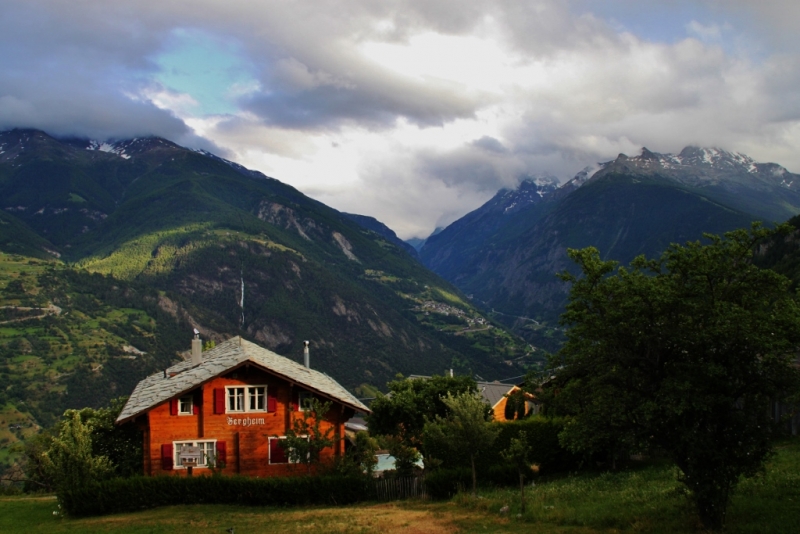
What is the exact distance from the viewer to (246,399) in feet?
138

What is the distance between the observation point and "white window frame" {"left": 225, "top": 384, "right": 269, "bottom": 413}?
137 ft

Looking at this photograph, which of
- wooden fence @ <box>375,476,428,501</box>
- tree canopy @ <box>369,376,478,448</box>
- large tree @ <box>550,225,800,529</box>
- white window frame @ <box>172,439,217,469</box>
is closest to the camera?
large tree @ <box>550,225,800,529</box>

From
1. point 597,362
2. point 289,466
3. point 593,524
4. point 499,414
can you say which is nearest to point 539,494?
point 593,524

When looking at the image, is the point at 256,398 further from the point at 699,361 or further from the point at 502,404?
the point at 502,404

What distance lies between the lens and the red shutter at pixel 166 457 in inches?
1597

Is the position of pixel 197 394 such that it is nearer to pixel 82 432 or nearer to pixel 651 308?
pixel 82 432

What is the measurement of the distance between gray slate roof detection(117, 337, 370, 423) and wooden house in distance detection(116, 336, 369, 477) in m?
0.08

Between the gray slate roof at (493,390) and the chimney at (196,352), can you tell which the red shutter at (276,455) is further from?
the gray slate roof at (493,390)

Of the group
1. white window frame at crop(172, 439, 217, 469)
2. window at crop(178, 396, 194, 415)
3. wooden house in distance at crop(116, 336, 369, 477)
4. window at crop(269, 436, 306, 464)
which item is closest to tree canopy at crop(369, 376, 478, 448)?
wooden house in distance at crop(116, 336, 369, 477)

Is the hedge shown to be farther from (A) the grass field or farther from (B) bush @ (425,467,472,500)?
(B) bush @ (425,467,472,500)

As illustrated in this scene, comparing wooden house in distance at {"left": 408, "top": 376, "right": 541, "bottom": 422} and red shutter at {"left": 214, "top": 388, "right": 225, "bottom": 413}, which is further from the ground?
red shutter at {"left": 214, "top": 388, "right": 225, "bottom": 413}

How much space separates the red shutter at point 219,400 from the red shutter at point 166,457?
3261 millimetres

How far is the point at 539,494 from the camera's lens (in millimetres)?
32156

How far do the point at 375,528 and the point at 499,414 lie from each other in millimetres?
49168
